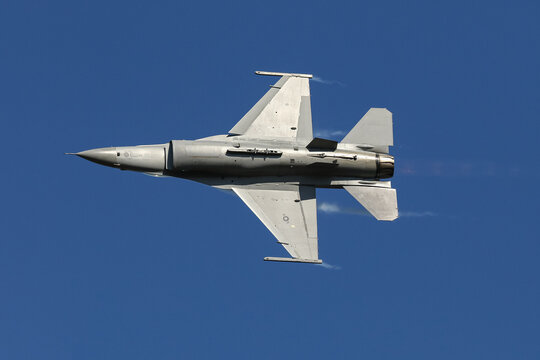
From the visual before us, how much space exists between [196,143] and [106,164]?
4.07 meters

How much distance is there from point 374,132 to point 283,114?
4267 millimetres

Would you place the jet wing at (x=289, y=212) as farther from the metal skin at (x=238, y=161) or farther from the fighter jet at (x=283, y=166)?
the metal skin at (x=238, y=161)

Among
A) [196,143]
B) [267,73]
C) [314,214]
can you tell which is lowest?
[314,214]

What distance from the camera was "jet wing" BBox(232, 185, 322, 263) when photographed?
4928cm

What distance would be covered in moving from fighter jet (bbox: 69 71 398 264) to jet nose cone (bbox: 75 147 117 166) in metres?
0.04

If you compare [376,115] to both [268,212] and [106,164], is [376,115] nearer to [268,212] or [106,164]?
[268,212]

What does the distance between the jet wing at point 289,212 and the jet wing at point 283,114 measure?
2472mm

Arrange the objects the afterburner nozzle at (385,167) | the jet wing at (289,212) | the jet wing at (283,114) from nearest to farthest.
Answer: the jet wing at (289,212) < the afterburner nozzle at (385,167) < the jet wing at (283,114)

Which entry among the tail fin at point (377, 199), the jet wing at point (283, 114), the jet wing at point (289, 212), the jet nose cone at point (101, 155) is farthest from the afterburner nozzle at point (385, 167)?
the jet nose cone at point (101, 155)

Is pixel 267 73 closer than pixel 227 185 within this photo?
No

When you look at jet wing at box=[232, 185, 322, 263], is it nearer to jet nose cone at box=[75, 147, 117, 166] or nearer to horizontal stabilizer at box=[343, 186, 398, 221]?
horizontal stabilizer at box=[343, 186, 398, 221]

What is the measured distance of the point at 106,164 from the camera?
49188 mm

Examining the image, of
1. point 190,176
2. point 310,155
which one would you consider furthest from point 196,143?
point 310,155

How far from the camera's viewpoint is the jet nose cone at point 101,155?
4897 centimetres
